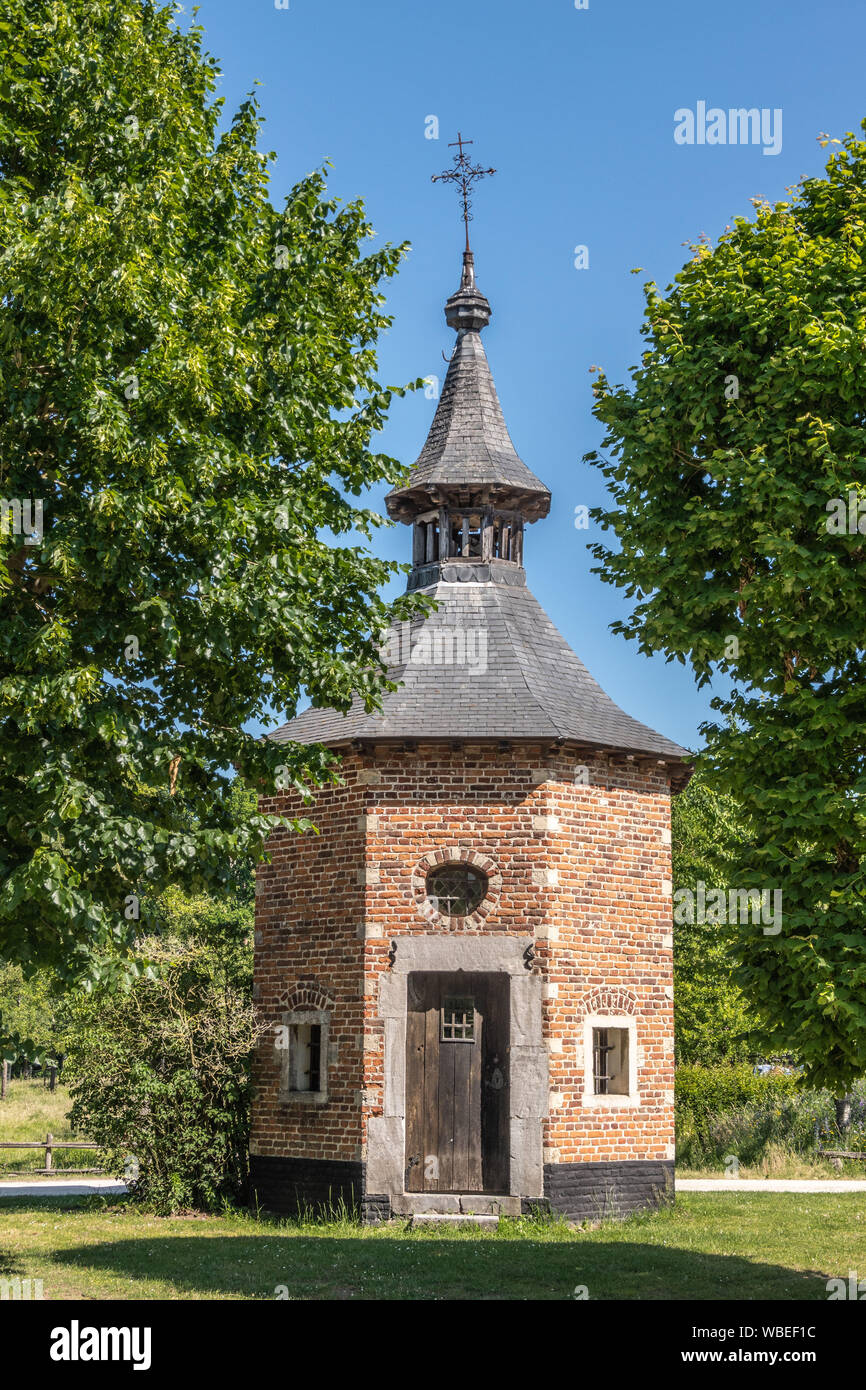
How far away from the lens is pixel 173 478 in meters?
10.8

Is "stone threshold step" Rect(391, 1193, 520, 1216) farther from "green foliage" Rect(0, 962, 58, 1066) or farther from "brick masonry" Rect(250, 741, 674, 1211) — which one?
"green foliage" Rect(0, 962, 58, 1066)

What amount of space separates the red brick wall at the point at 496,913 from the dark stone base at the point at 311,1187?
188 mm

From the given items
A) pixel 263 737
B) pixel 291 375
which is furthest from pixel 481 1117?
pixel 291 375

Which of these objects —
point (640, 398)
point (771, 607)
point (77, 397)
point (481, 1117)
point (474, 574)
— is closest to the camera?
point (77, 397)

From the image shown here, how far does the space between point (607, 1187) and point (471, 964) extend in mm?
3301

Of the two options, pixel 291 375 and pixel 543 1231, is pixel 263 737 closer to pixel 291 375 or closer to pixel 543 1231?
pixel 291 375

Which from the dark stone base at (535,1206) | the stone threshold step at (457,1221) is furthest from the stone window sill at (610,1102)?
the stone threshold step at (457,1221)

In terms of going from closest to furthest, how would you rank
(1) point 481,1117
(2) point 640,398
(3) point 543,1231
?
(2) point 640,398 < (3) point 543,1231 < (1) point 481,1117

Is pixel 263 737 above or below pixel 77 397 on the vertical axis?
below

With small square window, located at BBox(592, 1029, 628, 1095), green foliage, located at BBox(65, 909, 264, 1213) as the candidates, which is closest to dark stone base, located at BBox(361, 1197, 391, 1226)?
green foliage, located at BBox(65, 909, 264, 1213)

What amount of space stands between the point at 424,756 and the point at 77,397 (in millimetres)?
7951

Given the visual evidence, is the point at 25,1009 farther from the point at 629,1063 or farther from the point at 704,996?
the point at 629,1063

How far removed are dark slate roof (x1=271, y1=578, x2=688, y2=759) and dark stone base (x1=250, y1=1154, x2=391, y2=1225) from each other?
5.45 metres

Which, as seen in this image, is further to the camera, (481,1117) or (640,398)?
(481,1117)
